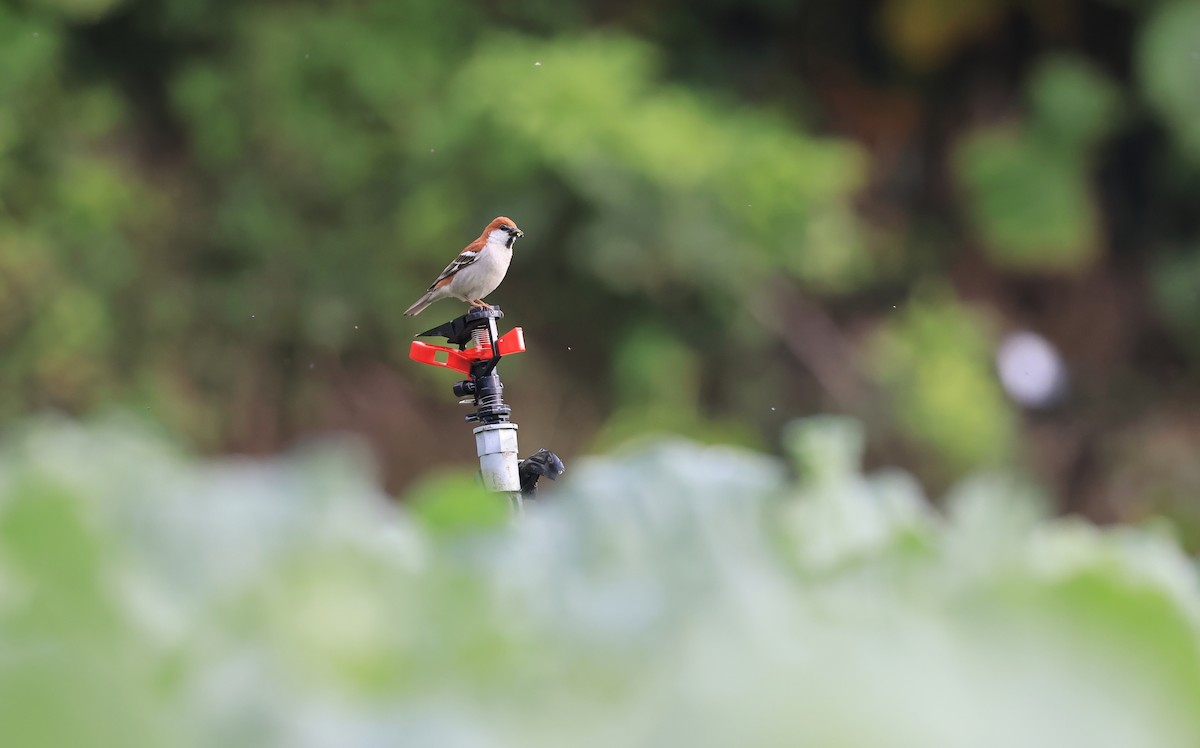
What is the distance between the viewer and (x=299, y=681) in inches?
7.3

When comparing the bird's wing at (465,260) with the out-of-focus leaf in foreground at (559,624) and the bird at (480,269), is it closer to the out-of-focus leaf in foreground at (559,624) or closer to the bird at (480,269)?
the bird at (480,269)

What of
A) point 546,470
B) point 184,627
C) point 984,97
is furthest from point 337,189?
point 184,627

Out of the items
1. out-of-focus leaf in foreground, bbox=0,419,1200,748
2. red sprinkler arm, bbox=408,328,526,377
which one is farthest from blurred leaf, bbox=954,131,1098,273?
out-of-focus leaf in foreground, bbox=0,419,1200,748

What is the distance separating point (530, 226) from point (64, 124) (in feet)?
4.13

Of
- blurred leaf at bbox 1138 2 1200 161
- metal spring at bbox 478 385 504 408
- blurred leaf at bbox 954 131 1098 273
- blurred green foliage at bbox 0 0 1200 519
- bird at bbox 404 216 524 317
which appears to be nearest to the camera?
metal spring at bbox 478 385 504 408

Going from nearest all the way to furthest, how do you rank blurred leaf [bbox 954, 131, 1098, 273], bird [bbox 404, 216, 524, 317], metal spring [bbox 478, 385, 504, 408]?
metal spring [bbox 478, 385, 504, 408] < bird [bbox 404, 216, 524, 317] < blurred leaf [bbox 954, 131, 1098, 273]

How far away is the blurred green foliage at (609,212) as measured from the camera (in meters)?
3.28

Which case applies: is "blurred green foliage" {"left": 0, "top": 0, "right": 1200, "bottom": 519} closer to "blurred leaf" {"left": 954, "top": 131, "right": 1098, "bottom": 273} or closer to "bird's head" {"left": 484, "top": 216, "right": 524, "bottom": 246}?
"blurred leaf" {"left": 954, "top": 131, "right": 1098, "bottom": 273}

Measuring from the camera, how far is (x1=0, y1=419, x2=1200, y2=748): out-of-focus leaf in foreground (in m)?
0.18

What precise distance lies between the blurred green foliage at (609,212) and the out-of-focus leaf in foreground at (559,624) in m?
2.95

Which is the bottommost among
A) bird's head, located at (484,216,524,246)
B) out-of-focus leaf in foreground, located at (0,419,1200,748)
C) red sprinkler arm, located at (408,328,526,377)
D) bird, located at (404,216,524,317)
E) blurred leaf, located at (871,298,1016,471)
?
out-of-focus leaf in foreground, located at (0,419,1200,748)

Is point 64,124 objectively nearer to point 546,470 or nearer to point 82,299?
point 82,299

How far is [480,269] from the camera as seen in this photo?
1.21 meters

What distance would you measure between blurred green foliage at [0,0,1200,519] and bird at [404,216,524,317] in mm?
1911
